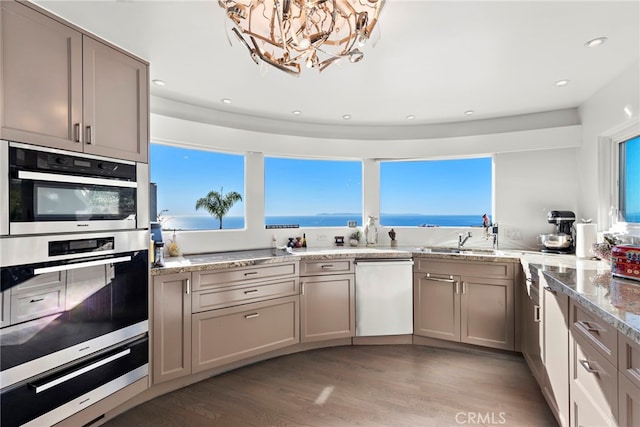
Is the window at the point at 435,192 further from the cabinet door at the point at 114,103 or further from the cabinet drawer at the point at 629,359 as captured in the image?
the cabinet door at the point at 114,103

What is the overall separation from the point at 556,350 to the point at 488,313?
40.5 inches

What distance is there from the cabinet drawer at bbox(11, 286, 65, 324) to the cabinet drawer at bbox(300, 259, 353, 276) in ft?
5.88

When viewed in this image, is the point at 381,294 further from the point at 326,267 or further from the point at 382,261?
the point at 326,267

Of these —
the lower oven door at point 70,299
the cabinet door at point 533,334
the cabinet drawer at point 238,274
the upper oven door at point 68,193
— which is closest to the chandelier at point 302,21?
the upper oven door at point 68,193

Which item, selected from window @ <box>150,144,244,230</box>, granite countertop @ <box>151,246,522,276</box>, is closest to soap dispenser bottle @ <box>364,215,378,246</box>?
granite countertop @ <box>151,246,522,276</box>

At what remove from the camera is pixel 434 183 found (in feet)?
12.6

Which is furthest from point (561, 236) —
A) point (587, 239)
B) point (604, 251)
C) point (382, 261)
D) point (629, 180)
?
point (382, 261)

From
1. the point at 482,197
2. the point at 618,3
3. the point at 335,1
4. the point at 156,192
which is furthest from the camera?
the point at 482,197

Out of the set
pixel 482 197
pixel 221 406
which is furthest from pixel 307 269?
pixel 482 197

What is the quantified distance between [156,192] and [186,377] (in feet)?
5.26

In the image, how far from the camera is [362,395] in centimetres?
226

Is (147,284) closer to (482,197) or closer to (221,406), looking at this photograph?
(221,406)

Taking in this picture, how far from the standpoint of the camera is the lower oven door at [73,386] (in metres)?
1.48

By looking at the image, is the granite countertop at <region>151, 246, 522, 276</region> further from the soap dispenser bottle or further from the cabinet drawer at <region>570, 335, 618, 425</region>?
the cabinet drawer at <region>570, 335, 618, 425</region>
